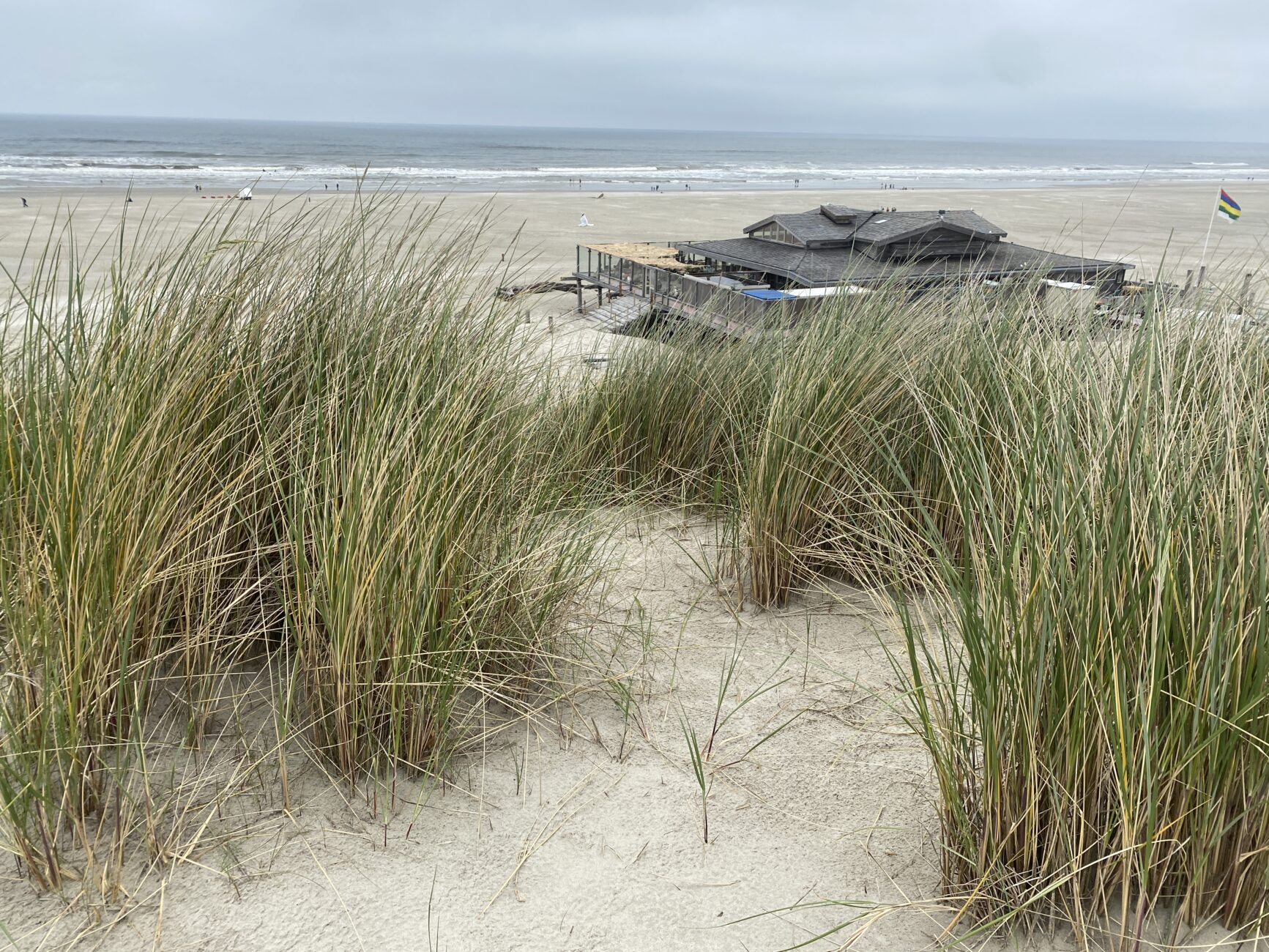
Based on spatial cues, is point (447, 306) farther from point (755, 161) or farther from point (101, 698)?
Answer: point (755, 161)

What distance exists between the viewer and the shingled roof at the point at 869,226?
1192 centimetres

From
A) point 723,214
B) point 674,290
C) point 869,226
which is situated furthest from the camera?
point 723,214

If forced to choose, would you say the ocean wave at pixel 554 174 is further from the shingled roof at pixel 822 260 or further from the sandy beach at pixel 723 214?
the shingled roof at pixel 822 260

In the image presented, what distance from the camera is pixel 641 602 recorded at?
2980 mm

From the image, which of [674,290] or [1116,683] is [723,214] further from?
[1116,683]

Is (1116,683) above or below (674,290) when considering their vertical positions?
below

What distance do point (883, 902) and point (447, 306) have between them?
1.93m

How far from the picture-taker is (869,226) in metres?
12.8

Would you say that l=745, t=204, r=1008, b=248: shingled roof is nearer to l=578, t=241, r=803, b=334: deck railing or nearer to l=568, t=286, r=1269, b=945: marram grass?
l=578, t=241, r=803, b=334: deck railing

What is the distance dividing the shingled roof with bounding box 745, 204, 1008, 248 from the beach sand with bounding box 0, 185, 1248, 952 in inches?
386

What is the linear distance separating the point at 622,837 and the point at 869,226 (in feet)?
39.8

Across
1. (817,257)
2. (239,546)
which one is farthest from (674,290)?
(239,546)

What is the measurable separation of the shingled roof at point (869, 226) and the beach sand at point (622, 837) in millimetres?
9815

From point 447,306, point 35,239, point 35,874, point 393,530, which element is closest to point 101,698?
point 35,874
